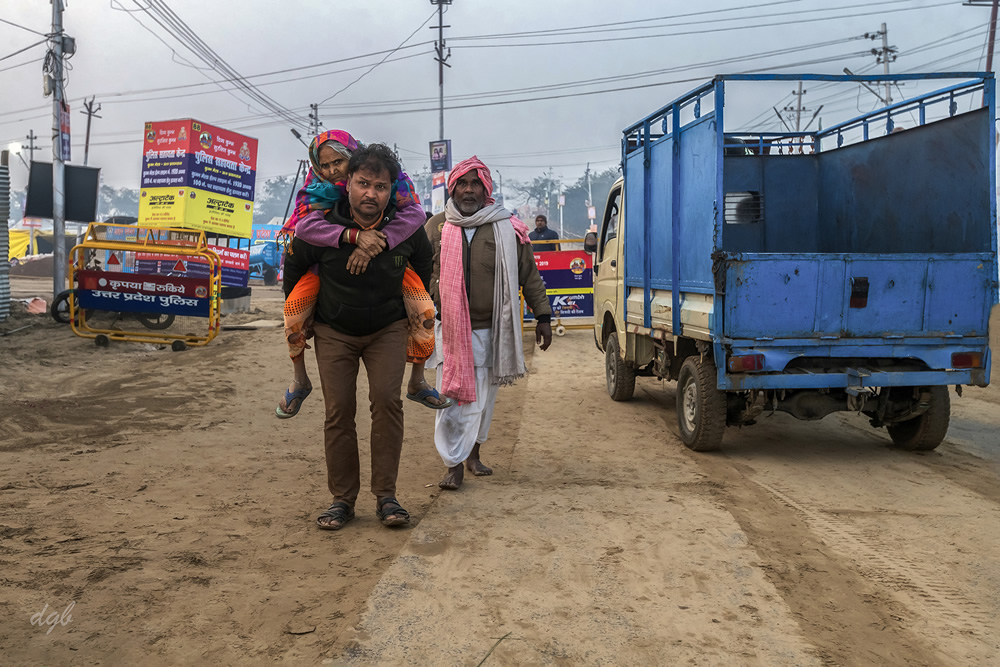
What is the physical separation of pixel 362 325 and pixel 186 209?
37.8 ft

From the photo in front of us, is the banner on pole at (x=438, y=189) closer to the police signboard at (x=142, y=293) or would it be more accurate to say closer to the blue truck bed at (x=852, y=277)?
the police signboard at (x=142, y=293)

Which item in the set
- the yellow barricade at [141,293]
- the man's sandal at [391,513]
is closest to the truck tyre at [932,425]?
the man's sandal at [391,513]

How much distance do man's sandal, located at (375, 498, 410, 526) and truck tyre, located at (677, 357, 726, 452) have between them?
2.42m

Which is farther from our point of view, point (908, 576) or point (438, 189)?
point (438, 189)

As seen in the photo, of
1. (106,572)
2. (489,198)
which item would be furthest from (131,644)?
(489,198)

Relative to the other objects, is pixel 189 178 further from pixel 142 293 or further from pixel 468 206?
pixel 468 206

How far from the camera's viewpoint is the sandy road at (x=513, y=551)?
8.79 ft

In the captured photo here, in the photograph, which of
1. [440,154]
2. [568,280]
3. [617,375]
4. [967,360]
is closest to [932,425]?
[967,360]

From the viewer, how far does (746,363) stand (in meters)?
5.20

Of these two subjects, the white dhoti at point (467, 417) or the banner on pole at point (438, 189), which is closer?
the white dhoti at point (467, 417)

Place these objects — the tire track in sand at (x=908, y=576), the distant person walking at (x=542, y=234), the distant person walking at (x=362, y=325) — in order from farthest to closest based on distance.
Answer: the distant person walking at (x=542, y=234)
the distant person walking at (x=362, y=325)
the tire track in sand at (x=908, y=576)

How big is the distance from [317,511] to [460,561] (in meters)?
1.06

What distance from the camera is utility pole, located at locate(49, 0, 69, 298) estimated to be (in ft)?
45.0

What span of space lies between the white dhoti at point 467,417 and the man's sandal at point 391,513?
2.41 feet
